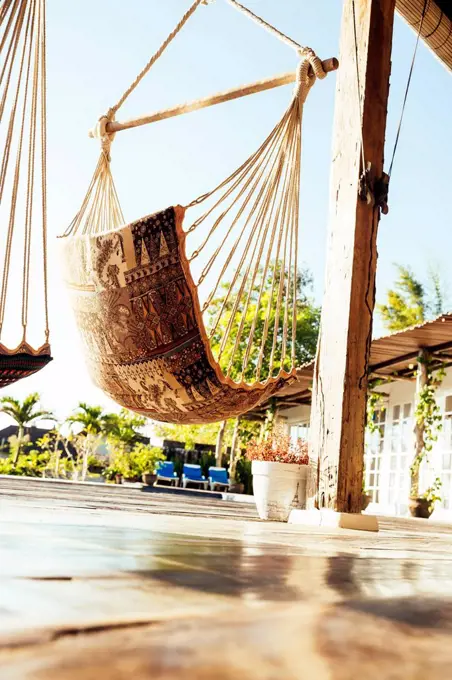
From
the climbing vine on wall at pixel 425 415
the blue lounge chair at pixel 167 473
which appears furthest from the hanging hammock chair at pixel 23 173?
the blue lounge chair at pixel 167 473

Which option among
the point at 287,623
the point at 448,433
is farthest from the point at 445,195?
the point at 287,623

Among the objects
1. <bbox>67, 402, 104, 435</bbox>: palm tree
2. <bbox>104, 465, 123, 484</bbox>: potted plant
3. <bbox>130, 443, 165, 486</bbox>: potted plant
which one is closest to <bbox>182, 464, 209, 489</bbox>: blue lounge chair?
<bbox>130, 443, 165, 486</bbox>: potted plant

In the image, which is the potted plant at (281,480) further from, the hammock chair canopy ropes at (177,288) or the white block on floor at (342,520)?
the hammock chair canopy ropes at (177,288)

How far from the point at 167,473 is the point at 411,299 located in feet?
37.9

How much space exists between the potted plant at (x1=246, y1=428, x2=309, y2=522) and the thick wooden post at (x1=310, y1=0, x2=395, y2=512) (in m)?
0.68

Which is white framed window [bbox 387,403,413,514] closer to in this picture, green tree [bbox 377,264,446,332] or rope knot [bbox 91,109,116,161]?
rope knot [bbox 91,109,116,161]

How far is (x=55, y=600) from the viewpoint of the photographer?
41 centimetres

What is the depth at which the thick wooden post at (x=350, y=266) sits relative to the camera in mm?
3084

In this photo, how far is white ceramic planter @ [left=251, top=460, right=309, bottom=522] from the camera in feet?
12.7

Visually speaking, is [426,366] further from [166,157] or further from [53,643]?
[166,157]

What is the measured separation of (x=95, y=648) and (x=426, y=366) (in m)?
8.17

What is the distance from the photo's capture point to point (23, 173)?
226cm

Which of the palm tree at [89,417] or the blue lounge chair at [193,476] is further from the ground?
the palm tree at [89,417]

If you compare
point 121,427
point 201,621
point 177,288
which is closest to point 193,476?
point 121,427
